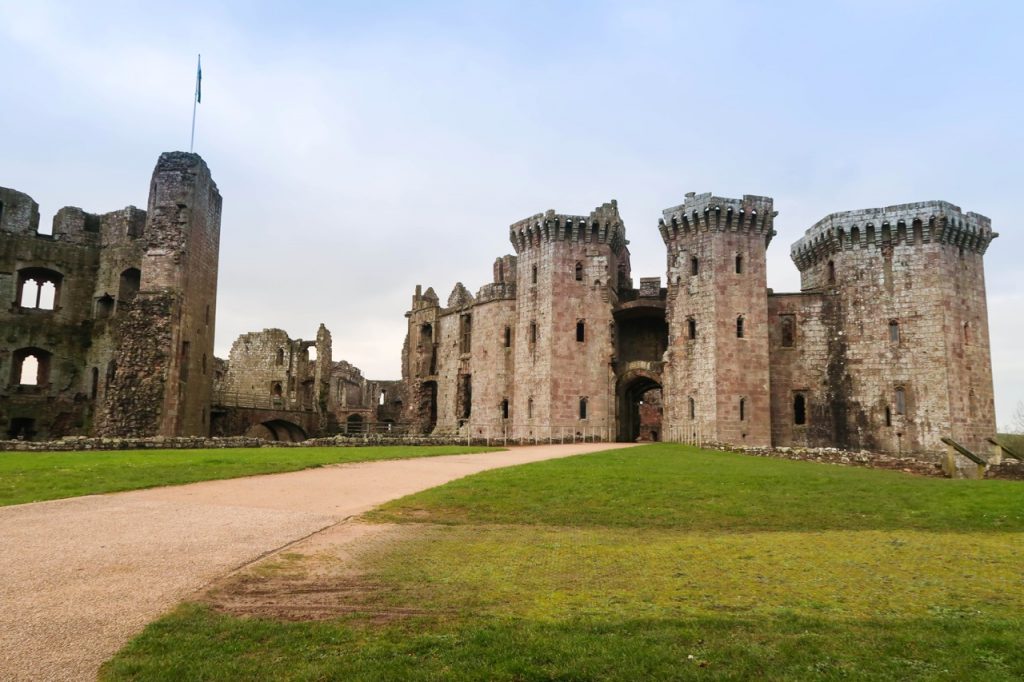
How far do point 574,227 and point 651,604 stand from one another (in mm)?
36783

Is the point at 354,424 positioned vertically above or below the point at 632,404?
below

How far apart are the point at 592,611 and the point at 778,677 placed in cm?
174

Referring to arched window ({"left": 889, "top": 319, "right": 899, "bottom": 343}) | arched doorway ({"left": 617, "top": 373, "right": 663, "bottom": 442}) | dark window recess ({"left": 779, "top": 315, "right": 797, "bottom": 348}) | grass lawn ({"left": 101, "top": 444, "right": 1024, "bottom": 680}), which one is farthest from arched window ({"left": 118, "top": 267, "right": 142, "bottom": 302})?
arched window ({"left": 889, "top": 319, "right": 899, "bottom": 343})

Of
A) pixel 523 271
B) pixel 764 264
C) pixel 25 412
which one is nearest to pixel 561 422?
pixel 523 271

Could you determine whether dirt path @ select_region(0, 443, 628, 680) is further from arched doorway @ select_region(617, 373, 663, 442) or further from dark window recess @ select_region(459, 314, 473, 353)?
dark window recess @ select_region(459, 314, 473, 353)

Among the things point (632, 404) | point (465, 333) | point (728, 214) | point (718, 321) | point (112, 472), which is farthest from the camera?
point (465, 333)

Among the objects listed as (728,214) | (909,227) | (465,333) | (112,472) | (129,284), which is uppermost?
(728,214)

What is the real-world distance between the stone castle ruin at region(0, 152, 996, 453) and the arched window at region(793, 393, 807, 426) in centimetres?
7

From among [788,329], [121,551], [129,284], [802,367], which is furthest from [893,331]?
[129,284]

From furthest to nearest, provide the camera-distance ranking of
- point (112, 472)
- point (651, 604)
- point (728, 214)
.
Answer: point (728, 214) → point (112, 472) → point (651, 604)

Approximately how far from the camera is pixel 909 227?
116 feet

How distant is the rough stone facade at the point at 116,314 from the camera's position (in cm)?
3409

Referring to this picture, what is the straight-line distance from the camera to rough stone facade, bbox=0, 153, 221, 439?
1342 inches

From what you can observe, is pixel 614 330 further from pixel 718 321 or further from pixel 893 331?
pixel 893 331
